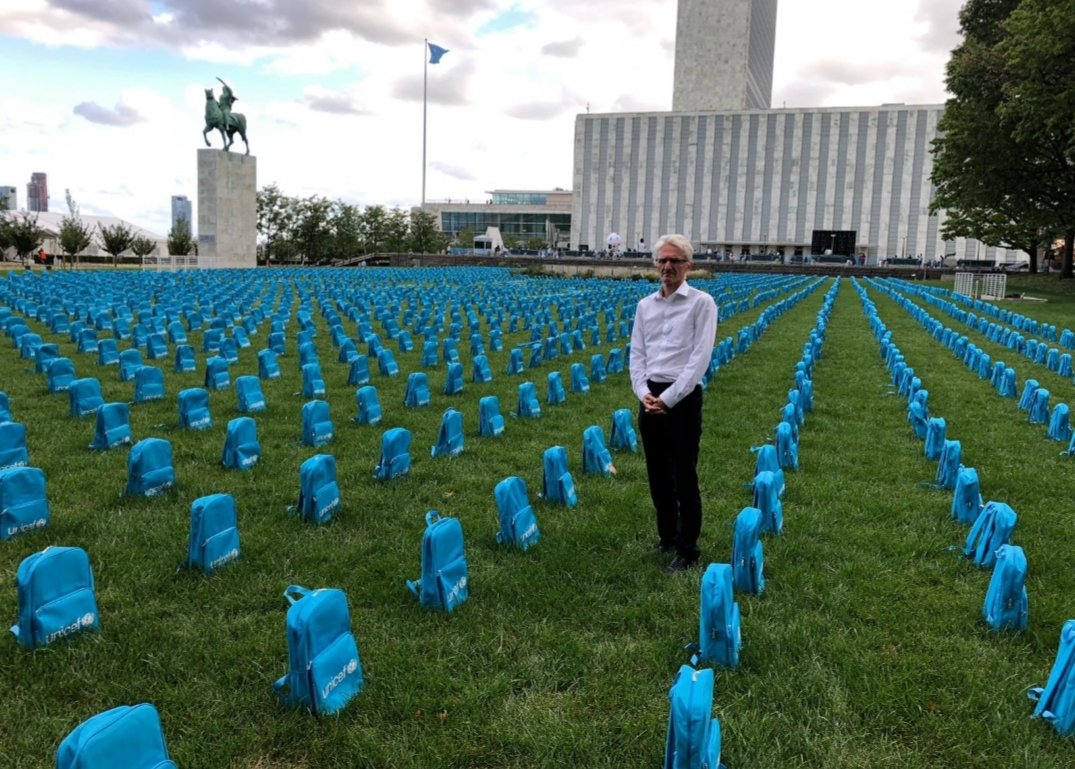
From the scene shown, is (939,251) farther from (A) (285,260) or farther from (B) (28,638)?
(B) (28,638)

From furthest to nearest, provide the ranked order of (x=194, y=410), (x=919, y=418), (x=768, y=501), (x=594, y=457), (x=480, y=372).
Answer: (x=480, y=372) → (x=919, y=418) → (x=194, y=410) → (x=594, y=457) → (x=768, y=501)

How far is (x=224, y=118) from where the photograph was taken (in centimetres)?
4184

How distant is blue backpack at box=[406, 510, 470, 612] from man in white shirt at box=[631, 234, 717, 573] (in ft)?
4.25

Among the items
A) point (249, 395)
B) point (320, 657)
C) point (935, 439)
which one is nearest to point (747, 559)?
point (320, 657)

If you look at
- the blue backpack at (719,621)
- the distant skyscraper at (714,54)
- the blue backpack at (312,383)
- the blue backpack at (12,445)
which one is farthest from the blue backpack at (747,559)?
the distant skyscraper at (714,54)

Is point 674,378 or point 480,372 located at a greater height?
point 674,378

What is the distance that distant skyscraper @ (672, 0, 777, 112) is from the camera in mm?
103812

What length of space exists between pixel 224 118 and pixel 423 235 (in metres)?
38.9

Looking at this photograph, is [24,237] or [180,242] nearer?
[24,237]

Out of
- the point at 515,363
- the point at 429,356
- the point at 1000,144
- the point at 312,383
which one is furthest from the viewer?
the point at 1000,144

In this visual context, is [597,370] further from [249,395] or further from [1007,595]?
[1007,595]

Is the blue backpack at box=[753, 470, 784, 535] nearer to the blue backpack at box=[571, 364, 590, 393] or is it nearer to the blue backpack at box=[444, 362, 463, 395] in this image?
the blue backpack at box=[571, 364, 590, 393]

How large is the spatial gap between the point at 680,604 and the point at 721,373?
844cm

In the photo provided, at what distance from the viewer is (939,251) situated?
8838 cm
